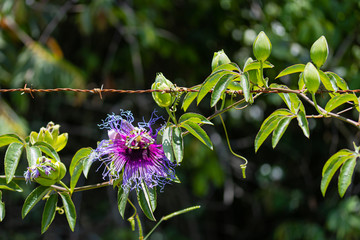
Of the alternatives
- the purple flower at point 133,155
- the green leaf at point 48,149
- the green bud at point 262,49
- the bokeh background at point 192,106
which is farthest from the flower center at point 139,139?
the bokeh background at point 192,106

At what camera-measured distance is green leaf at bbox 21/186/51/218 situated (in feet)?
2.91

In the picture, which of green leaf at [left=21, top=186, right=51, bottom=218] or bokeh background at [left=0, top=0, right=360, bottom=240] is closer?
green leaf at [left=21, top=186, right=51, bottom=218]

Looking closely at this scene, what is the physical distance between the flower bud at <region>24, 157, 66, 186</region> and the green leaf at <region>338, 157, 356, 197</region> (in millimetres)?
498

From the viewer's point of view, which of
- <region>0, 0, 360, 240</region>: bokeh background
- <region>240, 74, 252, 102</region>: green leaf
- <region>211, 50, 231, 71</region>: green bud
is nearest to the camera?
<region>240, 74, 252, 102</region>: green leaf

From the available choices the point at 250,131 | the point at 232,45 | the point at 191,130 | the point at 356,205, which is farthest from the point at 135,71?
the point at 191,130

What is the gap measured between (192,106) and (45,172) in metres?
1.95

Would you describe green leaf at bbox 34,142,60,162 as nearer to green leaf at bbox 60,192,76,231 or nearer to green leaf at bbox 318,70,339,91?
green leaf at bbox 60,192,76,231

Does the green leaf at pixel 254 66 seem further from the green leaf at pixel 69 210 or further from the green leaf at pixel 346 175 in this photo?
the green leaf at pixel 69 210

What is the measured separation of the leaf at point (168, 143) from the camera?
839 mm

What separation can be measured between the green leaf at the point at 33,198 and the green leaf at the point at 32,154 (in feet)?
0.18

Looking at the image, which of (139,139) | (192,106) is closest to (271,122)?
(139,139)

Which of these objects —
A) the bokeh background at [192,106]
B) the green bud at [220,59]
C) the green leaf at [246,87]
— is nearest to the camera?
the green leaf at [246,87]

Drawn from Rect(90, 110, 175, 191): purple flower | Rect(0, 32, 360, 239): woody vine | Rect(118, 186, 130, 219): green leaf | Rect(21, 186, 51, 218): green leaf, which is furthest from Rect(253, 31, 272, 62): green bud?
Rect(21, 186, 51, 218): green leaf

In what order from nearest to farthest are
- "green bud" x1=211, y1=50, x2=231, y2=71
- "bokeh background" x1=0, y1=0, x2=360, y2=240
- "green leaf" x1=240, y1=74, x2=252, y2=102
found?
1. "green leaf" x1=240, y1=74, x2=252, y2=102
2. "green bud" x1=211, y1=50, x2=231, y2=71
3. "bokeh background" x1=0, y1=0, x2=360, y2=240
